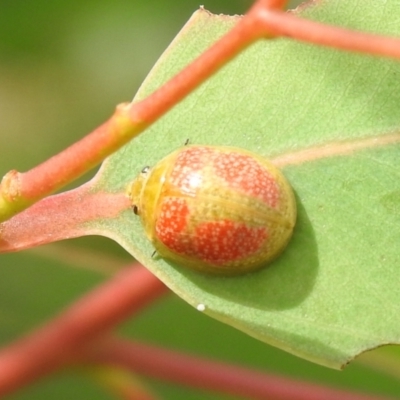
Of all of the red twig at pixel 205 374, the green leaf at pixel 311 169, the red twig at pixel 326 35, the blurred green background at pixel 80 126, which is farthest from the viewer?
the blurred green background at pixel 80 126

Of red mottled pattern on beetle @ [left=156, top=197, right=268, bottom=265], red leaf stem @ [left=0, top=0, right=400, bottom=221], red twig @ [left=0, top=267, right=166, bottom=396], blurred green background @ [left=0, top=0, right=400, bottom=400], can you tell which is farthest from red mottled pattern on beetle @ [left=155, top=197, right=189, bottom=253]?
blurred green background @ [left=0, top=0, right=400, bottom=400]

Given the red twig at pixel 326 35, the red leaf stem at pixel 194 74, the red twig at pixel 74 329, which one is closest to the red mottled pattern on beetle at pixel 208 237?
the red leaf stem at pixel 194 74

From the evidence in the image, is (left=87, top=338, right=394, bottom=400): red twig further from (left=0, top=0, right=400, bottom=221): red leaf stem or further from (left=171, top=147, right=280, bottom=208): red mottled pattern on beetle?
(left=0, top=0, right=400, bottom=221): red leaf stem

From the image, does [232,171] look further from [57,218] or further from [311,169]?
[57,218]

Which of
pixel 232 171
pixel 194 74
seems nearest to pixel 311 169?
pixel 232 171

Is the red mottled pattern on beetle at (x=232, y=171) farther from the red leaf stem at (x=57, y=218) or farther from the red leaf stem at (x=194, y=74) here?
the red leaf stem at (x=194, y=74)

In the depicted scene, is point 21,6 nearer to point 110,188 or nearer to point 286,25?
point 110,188
